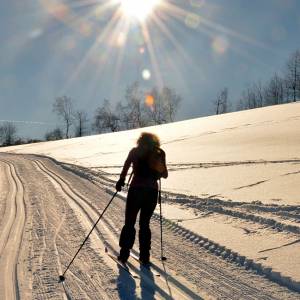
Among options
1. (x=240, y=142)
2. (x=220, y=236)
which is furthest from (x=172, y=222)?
(x=240, y=142)

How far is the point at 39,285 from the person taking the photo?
5.18m

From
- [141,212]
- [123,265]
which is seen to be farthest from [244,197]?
[123,265]

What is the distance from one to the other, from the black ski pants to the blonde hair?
2.01ft

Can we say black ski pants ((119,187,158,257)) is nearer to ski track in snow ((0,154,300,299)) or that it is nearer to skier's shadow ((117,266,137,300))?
ski track in snow ((0,154,300,299))

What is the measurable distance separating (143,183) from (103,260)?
1.32 metres

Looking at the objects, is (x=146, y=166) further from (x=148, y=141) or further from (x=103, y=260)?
(x=103, y=260)

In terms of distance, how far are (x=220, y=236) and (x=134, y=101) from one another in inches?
2670

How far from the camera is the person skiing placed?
231 inches

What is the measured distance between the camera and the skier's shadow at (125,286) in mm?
4844

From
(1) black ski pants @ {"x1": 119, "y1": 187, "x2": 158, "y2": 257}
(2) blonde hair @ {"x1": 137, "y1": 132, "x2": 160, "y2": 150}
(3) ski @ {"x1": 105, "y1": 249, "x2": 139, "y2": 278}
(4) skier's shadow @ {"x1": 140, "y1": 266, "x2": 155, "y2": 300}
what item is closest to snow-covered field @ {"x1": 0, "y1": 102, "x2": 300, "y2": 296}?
(1) black ski pants @ {"x1": 119, "y1": 187, "x2": 158, "y2": 257}

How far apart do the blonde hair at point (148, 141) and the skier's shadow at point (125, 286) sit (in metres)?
1.75

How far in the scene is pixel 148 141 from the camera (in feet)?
19.2

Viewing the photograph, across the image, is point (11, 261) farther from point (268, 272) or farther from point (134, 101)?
point (134, 101)

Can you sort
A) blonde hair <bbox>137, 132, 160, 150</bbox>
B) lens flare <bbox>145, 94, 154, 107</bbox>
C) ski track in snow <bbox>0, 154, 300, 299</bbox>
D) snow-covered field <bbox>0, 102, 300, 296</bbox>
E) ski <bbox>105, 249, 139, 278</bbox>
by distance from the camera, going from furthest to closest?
lens flare <bbox>145, 94, 154, 107</bbox> → snow-covered field <bbox>0, 102, 300, 296</bbox> → blonde hair <bbox>137, 132, 160, 150</bbox> → ski <bbox>105, 249, 139, 278</bbox> → ski track in snow <bbox>0, 154, 300, 299</bbox>
